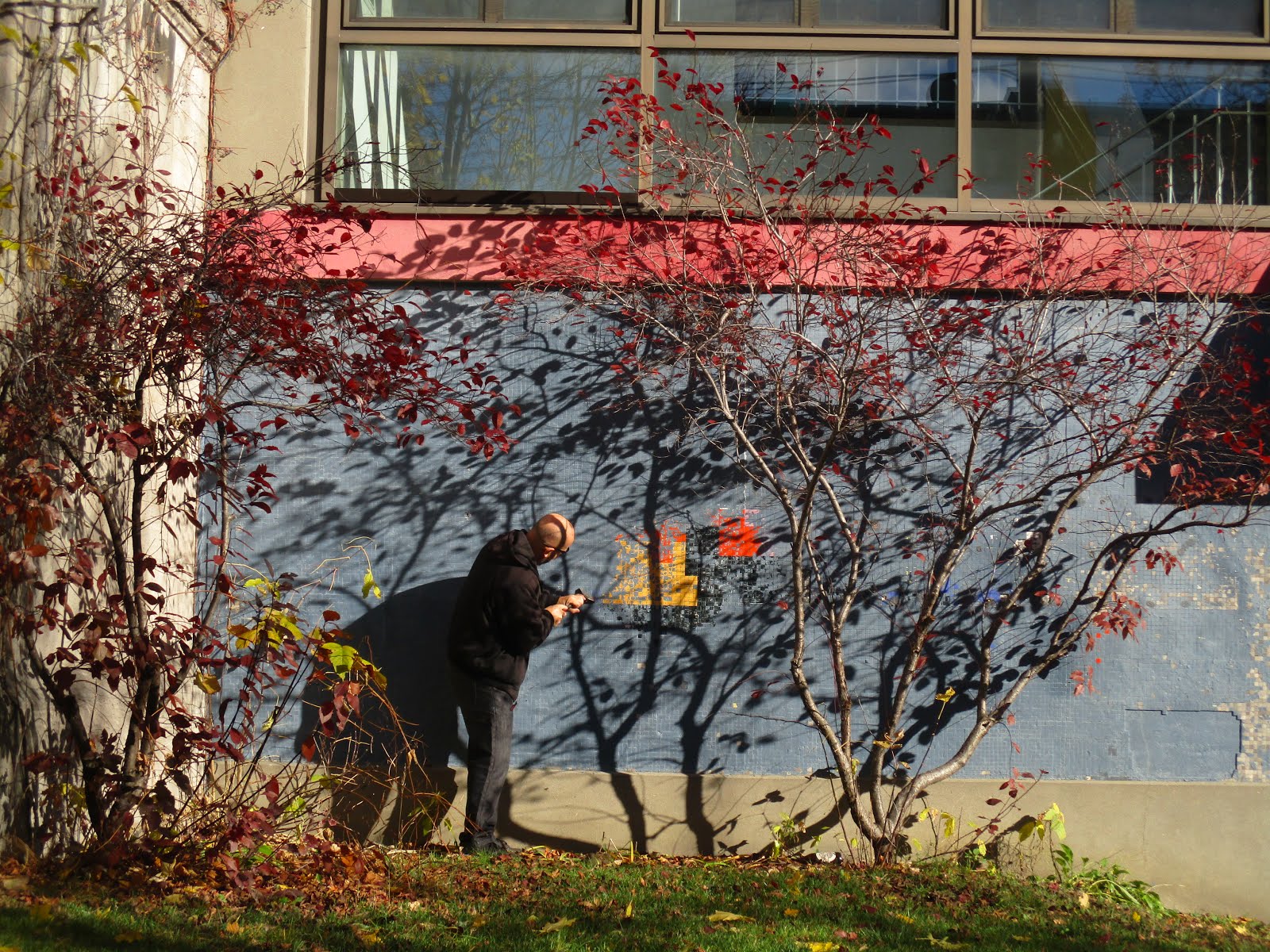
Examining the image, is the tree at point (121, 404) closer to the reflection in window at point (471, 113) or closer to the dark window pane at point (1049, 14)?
the reflection in window at point (471, 113)

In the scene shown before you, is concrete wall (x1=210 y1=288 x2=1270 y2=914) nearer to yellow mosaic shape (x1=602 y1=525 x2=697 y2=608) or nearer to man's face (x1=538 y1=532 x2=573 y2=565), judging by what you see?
yellow mosaic shape (x1=602 y1=525 x2=697 y2=608)

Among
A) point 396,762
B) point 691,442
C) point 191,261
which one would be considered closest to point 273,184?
point 191,261

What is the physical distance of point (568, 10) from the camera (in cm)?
684

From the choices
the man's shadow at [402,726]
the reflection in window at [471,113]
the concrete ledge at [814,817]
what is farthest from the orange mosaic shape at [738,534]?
the reflection in window at [471,113]

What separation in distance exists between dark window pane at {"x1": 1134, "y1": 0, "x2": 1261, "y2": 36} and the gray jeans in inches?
214

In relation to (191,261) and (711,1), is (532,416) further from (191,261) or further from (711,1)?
(711,1)

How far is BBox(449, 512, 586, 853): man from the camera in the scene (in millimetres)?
5789

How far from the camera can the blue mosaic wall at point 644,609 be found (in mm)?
6219

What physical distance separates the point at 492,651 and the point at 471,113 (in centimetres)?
317

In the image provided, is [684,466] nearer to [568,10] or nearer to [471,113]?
[471,113]

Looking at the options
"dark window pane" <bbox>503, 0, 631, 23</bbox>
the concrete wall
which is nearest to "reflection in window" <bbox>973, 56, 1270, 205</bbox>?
the concrete wall

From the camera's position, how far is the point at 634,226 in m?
6.39

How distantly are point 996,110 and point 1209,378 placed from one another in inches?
78.9

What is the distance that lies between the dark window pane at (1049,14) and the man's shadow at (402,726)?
183 inches
